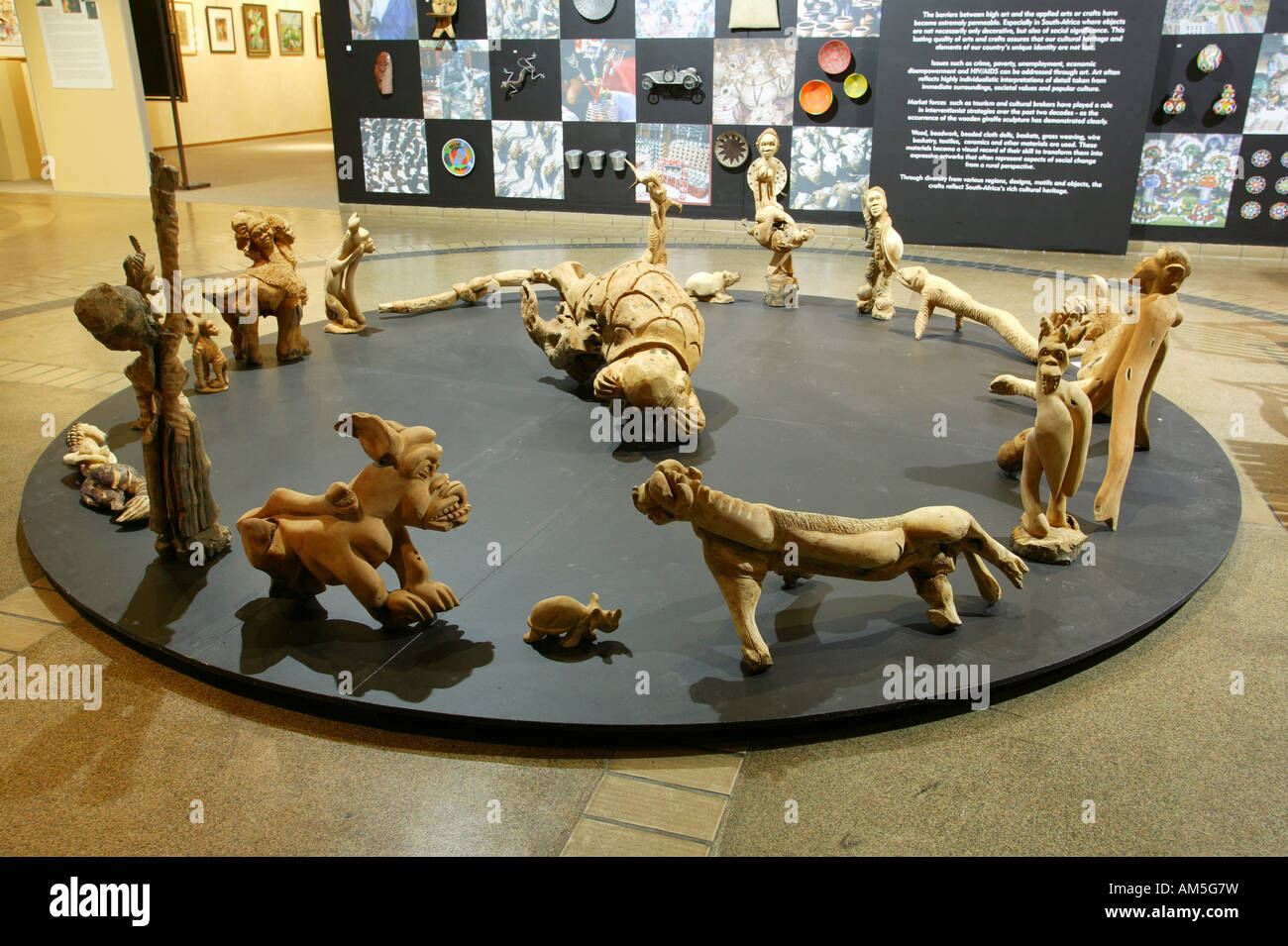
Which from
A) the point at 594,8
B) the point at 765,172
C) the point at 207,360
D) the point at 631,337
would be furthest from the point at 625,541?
the point at 594,8

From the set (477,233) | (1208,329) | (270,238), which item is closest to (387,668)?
(270,238)

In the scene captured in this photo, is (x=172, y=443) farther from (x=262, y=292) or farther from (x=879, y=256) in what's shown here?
(x=879, y=256)

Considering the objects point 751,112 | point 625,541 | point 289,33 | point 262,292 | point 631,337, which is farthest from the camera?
point 289,33

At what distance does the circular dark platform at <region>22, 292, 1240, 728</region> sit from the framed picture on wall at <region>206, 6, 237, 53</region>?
17.1m

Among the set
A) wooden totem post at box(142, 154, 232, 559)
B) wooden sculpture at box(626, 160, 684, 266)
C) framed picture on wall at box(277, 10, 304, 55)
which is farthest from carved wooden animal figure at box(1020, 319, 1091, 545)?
framed picture on wall at box(277, 10, 304, 55)

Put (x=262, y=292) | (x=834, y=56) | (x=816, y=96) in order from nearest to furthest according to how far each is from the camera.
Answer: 1. (x=262, y=292)
2. (x=834, y=56)
3. (x=816, y=96)

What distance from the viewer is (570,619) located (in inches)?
117

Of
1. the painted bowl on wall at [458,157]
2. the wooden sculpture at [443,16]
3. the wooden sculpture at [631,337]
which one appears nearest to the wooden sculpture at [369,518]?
the wooden sculpture at [631,337]

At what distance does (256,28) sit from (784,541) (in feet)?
73.0

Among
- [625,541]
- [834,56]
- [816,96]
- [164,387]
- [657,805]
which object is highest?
[834,56]

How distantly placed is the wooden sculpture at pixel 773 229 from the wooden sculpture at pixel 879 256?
1.41ft

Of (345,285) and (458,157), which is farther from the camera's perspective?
(458,157)

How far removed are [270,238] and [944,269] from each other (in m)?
6.12

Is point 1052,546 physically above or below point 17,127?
below
